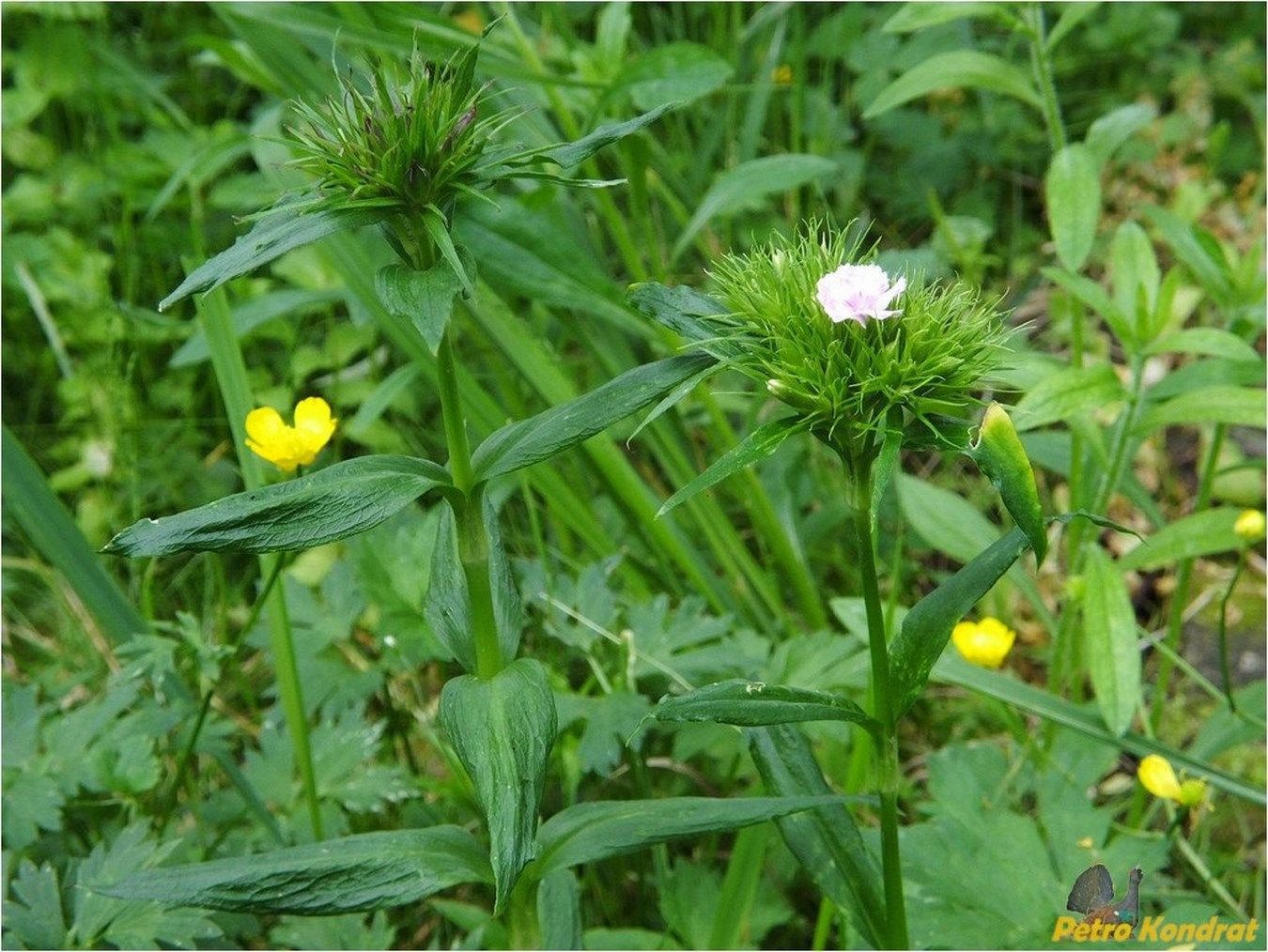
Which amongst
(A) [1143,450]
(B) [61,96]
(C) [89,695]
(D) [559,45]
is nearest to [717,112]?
(D) [559,45]

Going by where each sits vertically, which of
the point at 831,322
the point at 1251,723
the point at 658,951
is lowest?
the point at 658,951

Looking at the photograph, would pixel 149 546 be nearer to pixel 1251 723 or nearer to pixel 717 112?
pixel 1251 723

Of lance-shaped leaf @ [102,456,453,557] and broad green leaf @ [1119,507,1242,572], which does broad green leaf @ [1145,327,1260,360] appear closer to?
broad green leaf @ [1119,507,1242,572]

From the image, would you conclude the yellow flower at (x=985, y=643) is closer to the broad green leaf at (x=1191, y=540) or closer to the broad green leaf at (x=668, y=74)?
the broad green leaf at (x=1191, y=540)

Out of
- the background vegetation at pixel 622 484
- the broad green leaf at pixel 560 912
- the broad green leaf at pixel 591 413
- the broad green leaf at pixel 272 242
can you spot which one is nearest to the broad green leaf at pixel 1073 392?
the background vegetation at pixel 622 484

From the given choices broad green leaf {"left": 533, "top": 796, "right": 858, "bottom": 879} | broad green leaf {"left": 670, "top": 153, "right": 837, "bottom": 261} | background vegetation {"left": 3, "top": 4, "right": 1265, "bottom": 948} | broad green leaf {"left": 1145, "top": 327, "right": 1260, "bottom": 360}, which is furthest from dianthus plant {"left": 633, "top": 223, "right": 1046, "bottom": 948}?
broad green leaf {"left": 670, "top": 153, "right": 837, "bottom": 261}

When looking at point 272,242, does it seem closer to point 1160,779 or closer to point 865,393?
point 865,393
